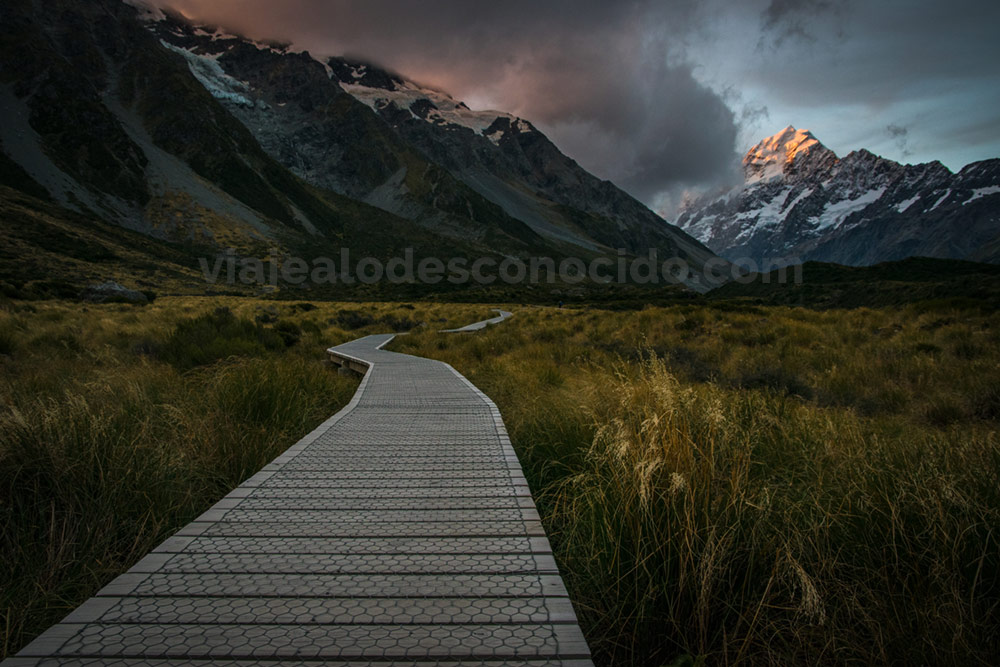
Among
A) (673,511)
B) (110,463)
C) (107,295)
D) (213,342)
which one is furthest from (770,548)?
(107,295)

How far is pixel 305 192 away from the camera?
158m

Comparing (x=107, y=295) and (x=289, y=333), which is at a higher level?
(x=107, y=295)

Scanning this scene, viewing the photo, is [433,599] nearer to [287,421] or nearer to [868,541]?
[868,541]

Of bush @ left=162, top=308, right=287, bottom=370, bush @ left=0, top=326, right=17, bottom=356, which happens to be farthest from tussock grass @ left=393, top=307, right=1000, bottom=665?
bush @ left=0, top=326, right=17, bottom=356

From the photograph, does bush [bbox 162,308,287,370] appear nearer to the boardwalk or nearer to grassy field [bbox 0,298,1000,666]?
grassy field [bbox 0,298,1000,666]

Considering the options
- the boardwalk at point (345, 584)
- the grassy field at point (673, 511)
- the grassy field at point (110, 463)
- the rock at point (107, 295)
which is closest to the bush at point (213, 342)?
the grassy field at point (110, 463)

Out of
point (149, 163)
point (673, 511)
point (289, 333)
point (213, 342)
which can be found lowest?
point (673, 511)

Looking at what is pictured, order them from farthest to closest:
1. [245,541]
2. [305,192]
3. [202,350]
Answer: [305,192]
[202,350]
[245,541]

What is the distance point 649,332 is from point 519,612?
16.2 m

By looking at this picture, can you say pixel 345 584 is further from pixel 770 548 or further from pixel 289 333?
pixel 289 333

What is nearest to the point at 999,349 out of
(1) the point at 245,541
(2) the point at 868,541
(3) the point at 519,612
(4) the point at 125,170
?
(2) the point at 868,541

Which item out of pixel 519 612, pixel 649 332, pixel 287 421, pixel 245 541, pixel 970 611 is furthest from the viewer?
pixel 649 332

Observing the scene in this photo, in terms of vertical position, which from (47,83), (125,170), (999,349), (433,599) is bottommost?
(433,599)

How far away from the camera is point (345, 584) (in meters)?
2.26
